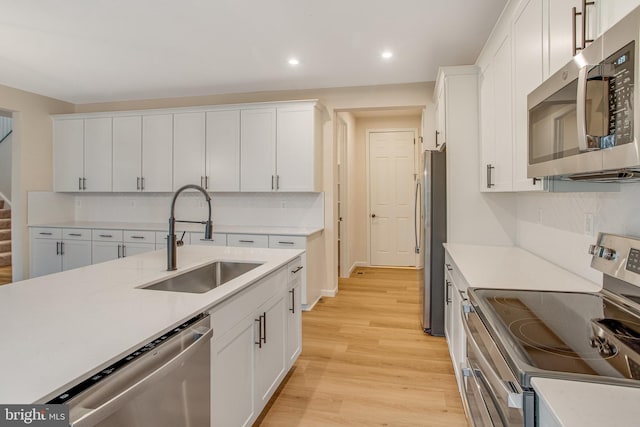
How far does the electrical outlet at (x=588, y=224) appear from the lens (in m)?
1.78

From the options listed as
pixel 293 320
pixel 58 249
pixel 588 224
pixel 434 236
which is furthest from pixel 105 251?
pixel 588 224

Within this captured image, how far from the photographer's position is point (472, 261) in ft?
7.62

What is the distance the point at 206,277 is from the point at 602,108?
79.0 inches

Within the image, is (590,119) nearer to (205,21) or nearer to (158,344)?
(158,344)

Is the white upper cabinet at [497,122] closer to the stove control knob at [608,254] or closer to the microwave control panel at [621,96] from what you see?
the stove control knob at [608,254]

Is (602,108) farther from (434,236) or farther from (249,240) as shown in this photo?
(249,240)

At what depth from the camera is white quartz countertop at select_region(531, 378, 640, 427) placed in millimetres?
691

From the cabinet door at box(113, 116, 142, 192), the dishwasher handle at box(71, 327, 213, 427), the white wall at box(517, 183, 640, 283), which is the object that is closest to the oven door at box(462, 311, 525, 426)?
the white wall at box(517, 183, 640, 283)

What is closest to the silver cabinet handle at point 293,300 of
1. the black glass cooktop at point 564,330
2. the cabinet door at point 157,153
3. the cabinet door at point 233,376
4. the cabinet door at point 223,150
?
the cabinet door at point 233,376

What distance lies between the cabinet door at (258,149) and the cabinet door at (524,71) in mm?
2734

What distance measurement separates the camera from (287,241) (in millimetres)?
3811

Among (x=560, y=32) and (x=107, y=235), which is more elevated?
(x=560, y=32)

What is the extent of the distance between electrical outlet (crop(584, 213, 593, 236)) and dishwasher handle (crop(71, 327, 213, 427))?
1.84 meters

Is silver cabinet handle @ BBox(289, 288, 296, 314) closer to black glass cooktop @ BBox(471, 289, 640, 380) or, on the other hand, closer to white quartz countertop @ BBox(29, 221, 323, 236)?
black glass cooktop @ BBox(471, 289, 640, 380)
